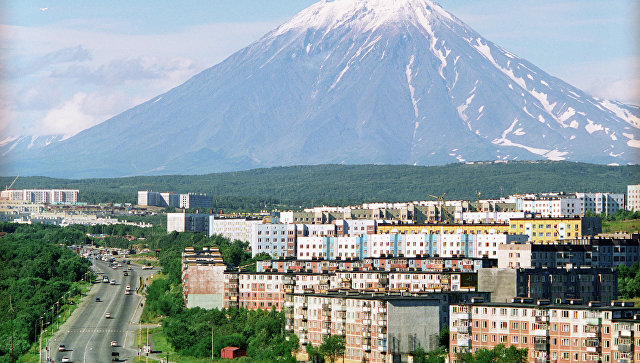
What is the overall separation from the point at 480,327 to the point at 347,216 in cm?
7637

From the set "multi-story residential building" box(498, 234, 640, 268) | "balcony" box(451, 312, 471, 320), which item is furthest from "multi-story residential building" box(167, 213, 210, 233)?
"balcony" box(451, 312, 471, 320)

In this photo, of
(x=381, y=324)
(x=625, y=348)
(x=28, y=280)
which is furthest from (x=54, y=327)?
(x=625, y=348)

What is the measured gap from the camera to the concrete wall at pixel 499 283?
72750 mm

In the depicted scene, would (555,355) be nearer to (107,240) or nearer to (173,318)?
(173,318)

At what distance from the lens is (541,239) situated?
109 metres

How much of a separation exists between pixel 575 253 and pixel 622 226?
36828 mm

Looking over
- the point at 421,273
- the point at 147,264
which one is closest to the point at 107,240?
the point at 147,264

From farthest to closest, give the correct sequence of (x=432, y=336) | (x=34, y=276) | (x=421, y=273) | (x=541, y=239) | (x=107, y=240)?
(x=107, y=240), (x=34, y=276), (x=541, y=239), (x=421, y=273), (x=432, y=336)

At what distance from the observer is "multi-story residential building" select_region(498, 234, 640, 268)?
8988 centimetres

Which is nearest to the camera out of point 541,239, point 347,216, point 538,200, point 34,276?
point 541,239

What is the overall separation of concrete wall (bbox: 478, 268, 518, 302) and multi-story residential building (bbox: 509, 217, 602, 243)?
35.3 metres

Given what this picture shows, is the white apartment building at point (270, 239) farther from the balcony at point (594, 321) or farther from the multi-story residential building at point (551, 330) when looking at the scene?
the balcony at point (594, 321)

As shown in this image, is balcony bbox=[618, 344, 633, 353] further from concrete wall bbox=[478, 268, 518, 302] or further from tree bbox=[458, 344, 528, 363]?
concrete wall bbox=[478, 268, 518, 302]

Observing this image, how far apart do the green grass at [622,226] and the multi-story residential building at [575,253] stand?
23979 mm
